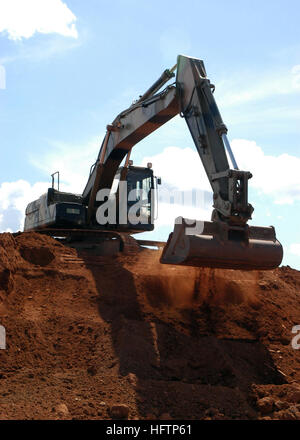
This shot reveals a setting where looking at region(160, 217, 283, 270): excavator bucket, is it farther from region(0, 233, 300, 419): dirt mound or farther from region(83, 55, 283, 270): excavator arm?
region(0, 233, 300, 419): dirt mound

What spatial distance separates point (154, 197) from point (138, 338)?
6291 mm

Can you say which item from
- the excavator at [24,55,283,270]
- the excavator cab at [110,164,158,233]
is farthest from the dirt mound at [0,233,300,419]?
the excavator cab at [110,164,158,233]

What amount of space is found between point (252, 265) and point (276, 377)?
74.4 inches

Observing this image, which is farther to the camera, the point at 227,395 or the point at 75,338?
the point at 75,338

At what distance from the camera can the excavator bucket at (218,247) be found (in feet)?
26.8

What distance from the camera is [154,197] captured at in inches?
563

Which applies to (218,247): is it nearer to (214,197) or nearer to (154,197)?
(214,197)

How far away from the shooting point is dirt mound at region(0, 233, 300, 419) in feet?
22.5

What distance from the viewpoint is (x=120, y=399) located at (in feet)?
22.3

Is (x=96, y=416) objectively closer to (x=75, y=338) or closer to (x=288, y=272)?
(x=75, y=338)

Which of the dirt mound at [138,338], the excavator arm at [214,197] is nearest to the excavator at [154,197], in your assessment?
the excavator arm at [214,197]

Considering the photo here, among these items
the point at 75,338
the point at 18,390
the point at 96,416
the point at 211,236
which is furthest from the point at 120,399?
the point at 211,236

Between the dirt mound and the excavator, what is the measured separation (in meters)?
1.47
